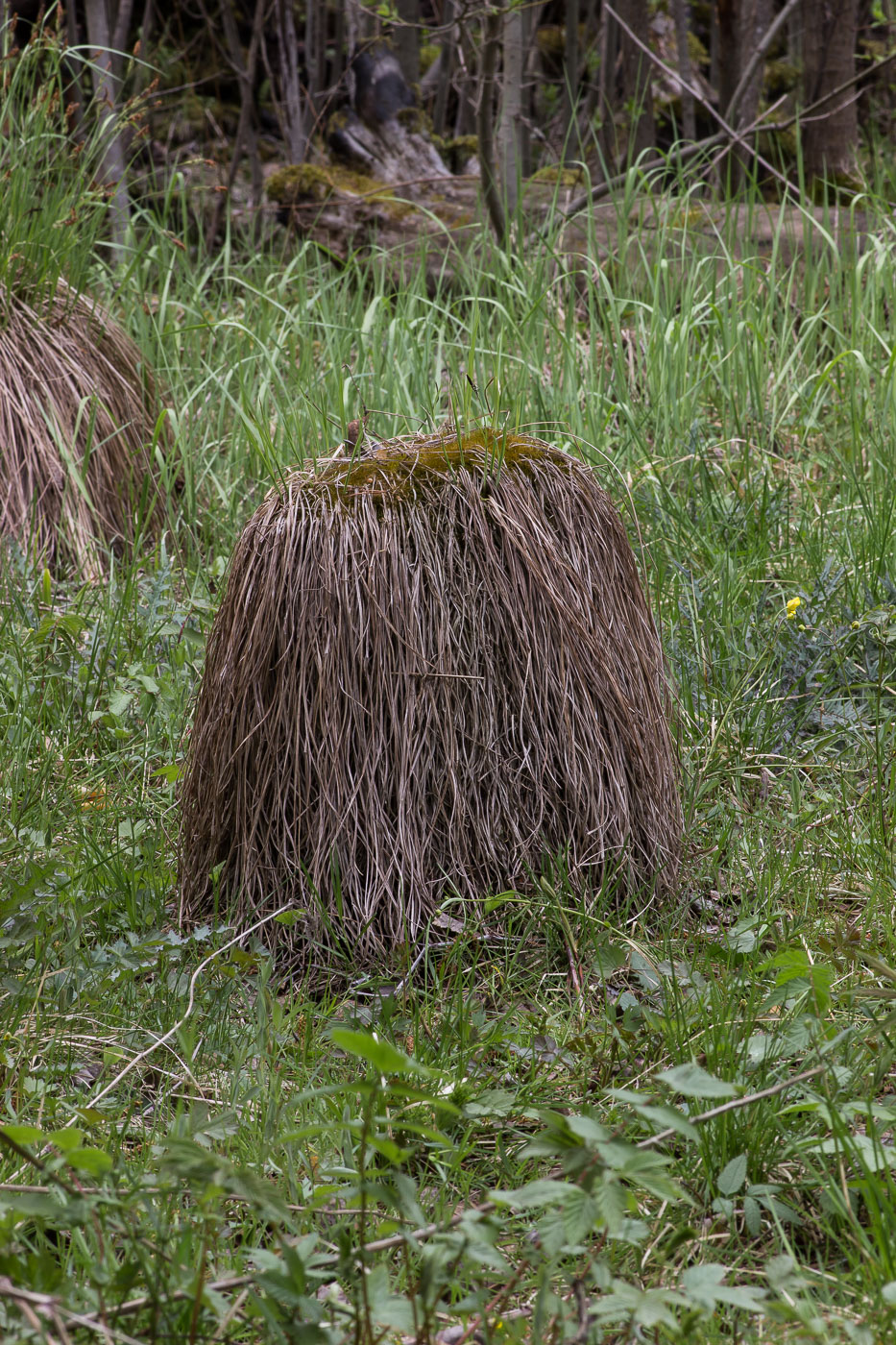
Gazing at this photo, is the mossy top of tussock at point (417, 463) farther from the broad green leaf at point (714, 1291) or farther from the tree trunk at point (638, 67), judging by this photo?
the tree trunk at point (638, 67)

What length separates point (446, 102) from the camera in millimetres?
10094

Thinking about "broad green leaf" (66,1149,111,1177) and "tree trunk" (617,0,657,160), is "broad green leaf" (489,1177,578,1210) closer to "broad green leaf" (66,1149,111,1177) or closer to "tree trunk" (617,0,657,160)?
"broad green leaf" (66,1149,111,1177)

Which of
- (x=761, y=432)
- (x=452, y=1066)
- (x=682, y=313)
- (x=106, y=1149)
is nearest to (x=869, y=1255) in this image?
(x=452, y=1066)

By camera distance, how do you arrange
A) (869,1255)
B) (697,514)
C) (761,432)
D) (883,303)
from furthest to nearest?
(883,303) → (761,432) → (697,514) → (869,1255)

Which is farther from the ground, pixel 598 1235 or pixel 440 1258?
pixel 440 1258

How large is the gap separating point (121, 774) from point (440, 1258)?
2019 mm

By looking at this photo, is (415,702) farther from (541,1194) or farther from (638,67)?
(638,67)

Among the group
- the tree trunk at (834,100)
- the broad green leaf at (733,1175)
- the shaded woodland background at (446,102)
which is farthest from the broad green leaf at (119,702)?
the tree trunk at (834,100)

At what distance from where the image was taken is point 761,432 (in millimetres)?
4461

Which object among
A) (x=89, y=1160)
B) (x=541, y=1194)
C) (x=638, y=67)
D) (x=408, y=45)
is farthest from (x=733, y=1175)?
(x=408, y=45)

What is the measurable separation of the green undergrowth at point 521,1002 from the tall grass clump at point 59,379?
189mm

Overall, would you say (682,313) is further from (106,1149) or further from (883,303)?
(106,1149)

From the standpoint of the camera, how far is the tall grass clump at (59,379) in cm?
404

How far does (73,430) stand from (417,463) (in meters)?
2.31
